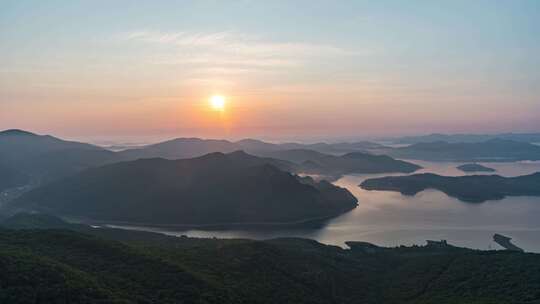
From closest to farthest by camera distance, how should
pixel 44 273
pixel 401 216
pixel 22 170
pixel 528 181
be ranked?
1. pixel 44 273
2. pixel 401 216
3. pixel 528 181
4. pixel 22 170

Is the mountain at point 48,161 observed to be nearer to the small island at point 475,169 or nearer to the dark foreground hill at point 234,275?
the dark foreground hill at point 234,275

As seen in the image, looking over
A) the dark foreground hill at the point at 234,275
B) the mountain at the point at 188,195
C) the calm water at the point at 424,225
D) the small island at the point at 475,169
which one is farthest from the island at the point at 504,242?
the small island at the point at 475,169

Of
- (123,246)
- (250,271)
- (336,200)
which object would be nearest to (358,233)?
(336,200)

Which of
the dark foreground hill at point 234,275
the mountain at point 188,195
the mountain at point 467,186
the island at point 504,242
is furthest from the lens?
the mountain at point 467,186

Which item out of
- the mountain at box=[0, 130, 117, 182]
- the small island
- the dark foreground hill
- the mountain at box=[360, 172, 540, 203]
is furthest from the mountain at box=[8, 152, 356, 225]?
the small island

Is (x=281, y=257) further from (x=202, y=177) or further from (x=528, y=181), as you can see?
(x=528, y=181)

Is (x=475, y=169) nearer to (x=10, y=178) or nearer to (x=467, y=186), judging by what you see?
(x=467, y=186)
